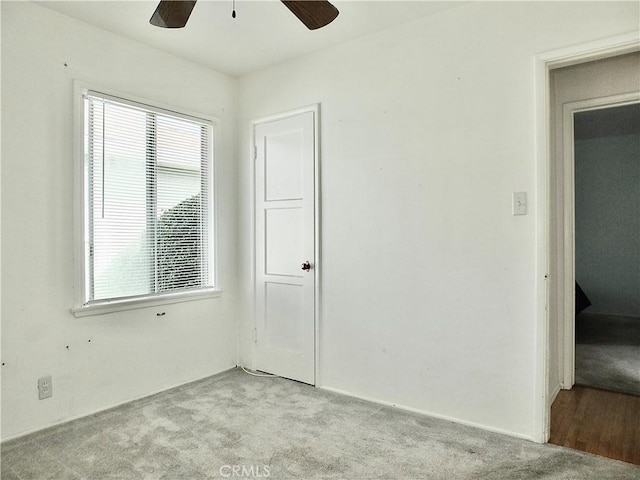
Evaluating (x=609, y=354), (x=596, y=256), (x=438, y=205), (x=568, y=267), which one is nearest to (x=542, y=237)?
(x=438, y=205)

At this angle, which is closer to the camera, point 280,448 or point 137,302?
point 280,448

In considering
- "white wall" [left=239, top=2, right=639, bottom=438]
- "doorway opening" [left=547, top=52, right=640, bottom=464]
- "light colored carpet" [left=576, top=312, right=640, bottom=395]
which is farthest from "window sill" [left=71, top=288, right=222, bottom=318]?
"light colored carpet" [left=576, top=312, right=640, bottom=395]

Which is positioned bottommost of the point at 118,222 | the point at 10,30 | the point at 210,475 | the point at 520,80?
the point at 210,475

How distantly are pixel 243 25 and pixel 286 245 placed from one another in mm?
1616

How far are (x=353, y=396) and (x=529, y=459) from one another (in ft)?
4.00

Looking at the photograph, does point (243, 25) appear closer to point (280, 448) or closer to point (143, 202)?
point (143, 202)

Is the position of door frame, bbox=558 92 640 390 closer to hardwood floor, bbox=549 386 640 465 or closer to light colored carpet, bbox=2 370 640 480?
hardwood floor, bbox=549 386 640 465

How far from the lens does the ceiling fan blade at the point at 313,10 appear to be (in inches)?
74.0

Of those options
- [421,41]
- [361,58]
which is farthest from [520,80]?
Answer: [361,58]

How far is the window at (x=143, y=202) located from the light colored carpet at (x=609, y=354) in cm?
321

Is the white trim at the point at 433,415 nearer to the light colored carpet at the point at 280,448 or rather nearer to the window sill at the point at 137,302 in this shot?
the light colored carpet at the point at 280,448

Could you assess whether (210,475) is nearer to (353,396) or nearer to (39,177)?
(353,396)

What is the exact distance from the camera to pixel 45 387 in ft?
8.43

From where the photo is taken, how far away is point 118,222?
2.93m
